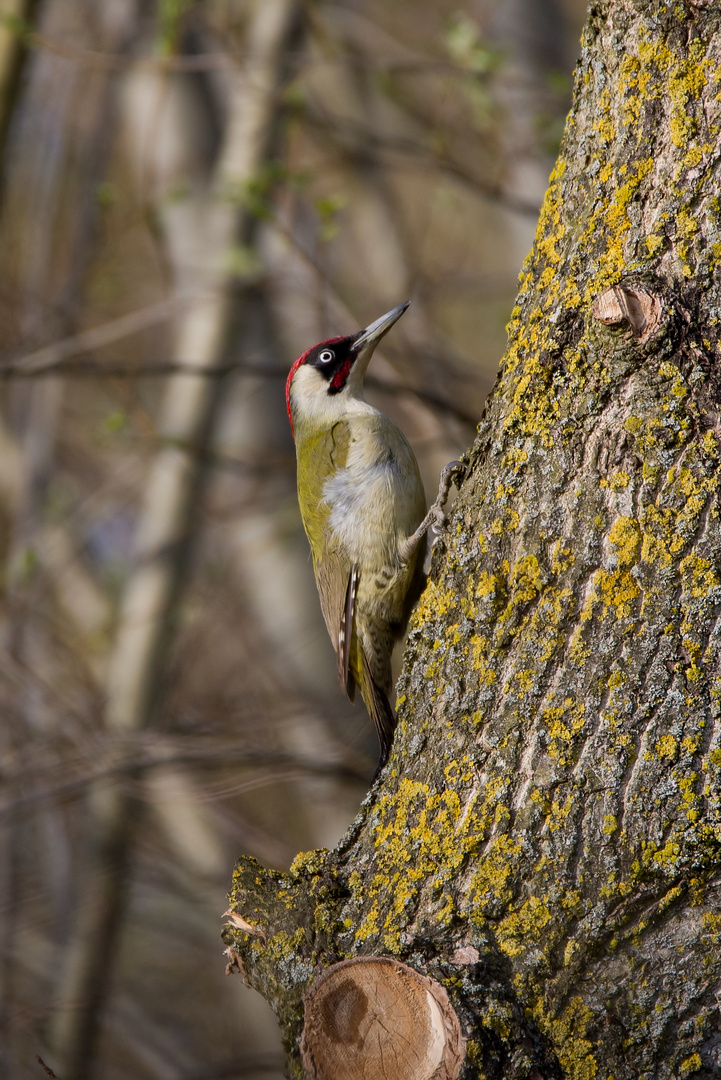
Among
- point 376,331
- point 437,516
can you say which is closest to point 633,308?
point 437,516

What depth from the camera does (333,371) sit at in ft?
13.5

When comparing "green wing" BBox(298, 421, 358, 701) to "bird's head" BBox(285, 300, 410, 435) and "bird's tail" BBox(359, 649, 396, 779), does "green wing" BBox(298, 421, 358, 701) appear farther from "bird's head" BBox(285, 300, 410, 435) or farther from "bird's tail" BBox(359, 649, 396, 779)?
"bird's head" BBox(285, 300, 410, 435)

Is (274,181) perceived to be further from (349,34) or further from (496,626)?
(496,626)

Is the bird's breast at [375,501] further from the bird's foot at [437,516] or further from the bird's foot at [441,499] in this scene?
Answer: the bird's foot at [441,499]

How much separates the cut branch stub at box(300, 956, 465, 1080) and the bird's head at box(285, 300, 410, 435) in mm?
2698

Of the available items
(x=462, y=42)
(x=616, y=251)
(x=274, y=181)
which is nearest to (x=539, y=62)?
(x=462, y=42)

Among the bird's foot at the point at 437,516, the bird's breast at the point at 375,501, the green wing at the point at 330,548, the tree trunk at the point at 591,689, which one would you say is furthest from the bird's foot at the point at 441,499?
the tree trunk at the point at 591,689

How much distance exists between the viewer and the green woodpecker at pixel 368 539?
11.3 ft

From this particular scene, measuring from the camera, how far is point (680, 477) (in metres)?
1.87

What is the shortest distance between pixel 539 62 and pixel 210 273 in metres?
2.85

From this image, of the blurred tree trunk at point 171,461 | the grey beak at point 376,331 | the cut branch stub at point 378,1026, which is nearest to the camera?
the cut branch stub at point 378,1026

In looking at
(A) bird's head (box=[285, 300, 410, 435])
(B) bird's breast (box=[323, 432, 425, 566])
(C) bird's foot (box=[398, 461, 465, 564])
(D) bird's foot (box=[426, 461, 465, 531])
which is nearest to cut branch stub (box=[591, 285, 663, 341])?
(C) bird's foot (box=[398, 461, 465, 564])

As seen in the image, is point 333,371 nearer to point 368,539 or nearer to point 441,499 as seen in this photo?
point 368,539

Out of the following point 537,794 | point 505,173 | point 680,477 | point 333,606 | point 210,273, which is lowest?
point 537,794
